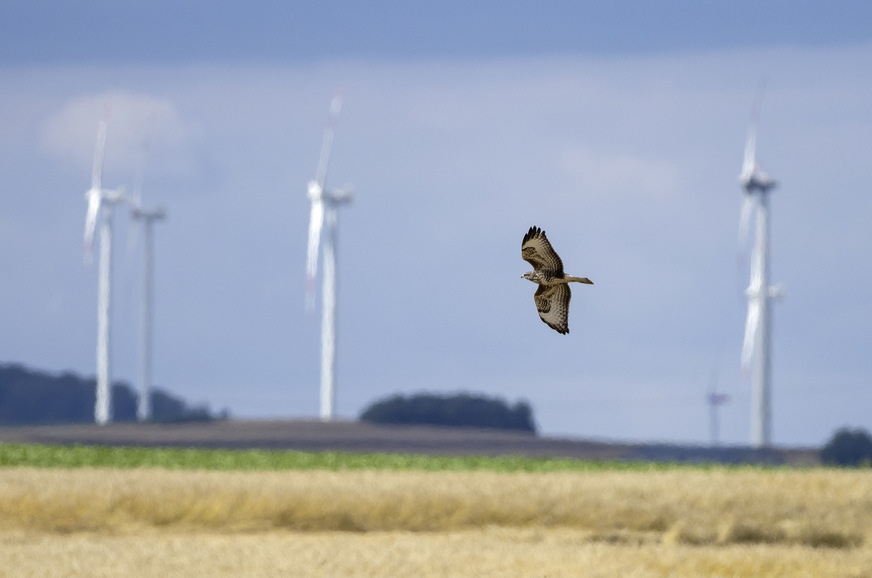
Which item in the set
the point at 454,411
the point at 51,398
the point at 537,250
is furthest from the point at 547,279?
the point at 51,398

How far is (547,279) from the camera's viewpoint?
11352 millimetres

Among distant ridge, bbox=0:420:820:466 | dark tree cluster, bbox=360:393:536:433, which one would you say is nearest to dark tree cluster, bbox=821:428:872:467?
distant ridge, bbox=0:420:820:466

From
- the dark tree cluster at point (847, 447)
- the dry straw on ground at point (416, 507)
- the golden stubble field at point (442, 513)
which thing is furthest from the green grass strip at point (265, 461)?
the dark tree cluster at point (847, 447)

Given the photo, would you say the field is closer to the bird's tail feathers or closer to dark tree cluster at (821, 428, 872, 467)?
the bird's tail feathers

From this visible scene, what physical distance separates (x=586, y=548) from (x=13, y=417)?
116060 millimetres

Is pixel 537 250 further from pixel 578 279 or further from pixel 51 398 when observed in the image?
pixel 51 398

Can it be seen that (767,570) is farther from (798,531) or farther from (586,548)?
(798,531)

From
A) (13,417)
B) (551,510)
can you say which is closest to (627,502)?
(551,510)

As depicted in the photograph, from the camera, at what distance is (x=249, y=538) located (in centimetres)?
3459

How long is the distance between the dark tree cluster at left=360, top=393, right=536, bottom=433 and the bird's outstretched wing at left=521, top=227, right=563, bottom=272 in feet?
277

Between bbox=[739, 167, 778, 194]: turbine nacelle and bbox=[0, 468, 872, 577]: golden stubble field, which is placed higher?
bbox=[739, 167, 778, 194]: turbine nacelle

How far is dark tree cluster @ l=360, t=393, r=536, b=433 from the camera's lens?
3799 inches

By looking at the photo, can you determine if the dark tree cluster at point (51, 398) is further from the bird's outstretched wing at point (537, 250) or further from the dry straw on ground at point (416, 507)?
the bird's outstretched wing at point (537, 250)

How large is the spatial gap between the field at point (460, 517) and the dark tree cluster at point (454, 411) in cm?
5329
